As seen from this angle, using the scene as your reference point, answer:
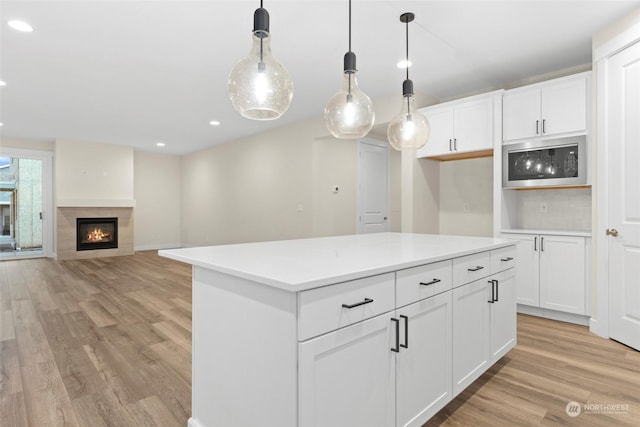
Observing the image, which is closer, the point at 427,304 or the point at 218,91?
the point at 427,304

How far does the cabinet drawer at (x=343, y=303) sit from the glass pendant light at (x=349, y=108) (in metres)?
1.11

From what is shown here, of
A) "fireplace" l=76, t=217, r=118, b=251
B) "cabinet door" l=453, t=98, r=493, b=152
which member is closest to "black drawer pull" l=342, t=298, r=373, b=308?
"cabinet door" l=453, t=98, r=493, b=152

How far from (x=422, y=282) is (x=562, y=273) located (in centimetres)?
252

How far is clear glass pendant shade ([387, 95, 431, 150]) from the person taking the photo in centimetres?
253

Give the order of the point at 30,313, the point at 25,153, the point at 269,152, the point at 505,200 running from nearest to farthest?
1. the point at 30,313
2. the point at 505,200
3. the point at 269,152
4. the point at 25,153

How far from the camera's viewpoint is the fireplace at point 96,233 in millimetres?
7562

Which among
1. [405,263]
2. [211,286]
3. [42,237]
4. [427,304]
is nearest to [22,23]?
[211,286]

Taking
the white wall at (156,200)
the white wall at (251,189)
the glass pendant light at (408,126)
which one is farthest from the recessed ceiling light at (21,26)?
the white wall at (156,200)

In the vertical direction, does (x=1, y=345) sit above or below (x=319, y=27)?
below

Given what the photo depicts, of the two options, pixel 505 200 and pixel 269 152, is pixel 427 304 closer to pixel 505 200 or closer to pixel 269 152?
pixel 505 200

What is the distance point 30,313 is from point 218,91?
10.5 ft

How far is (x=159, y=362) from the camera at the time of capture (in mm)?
2406

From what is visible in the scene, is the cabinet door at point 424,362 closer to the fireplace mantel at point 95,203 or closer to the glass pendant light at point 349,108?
the glass pendant light at point 349,108

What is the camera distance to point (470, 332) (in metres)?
1.94
